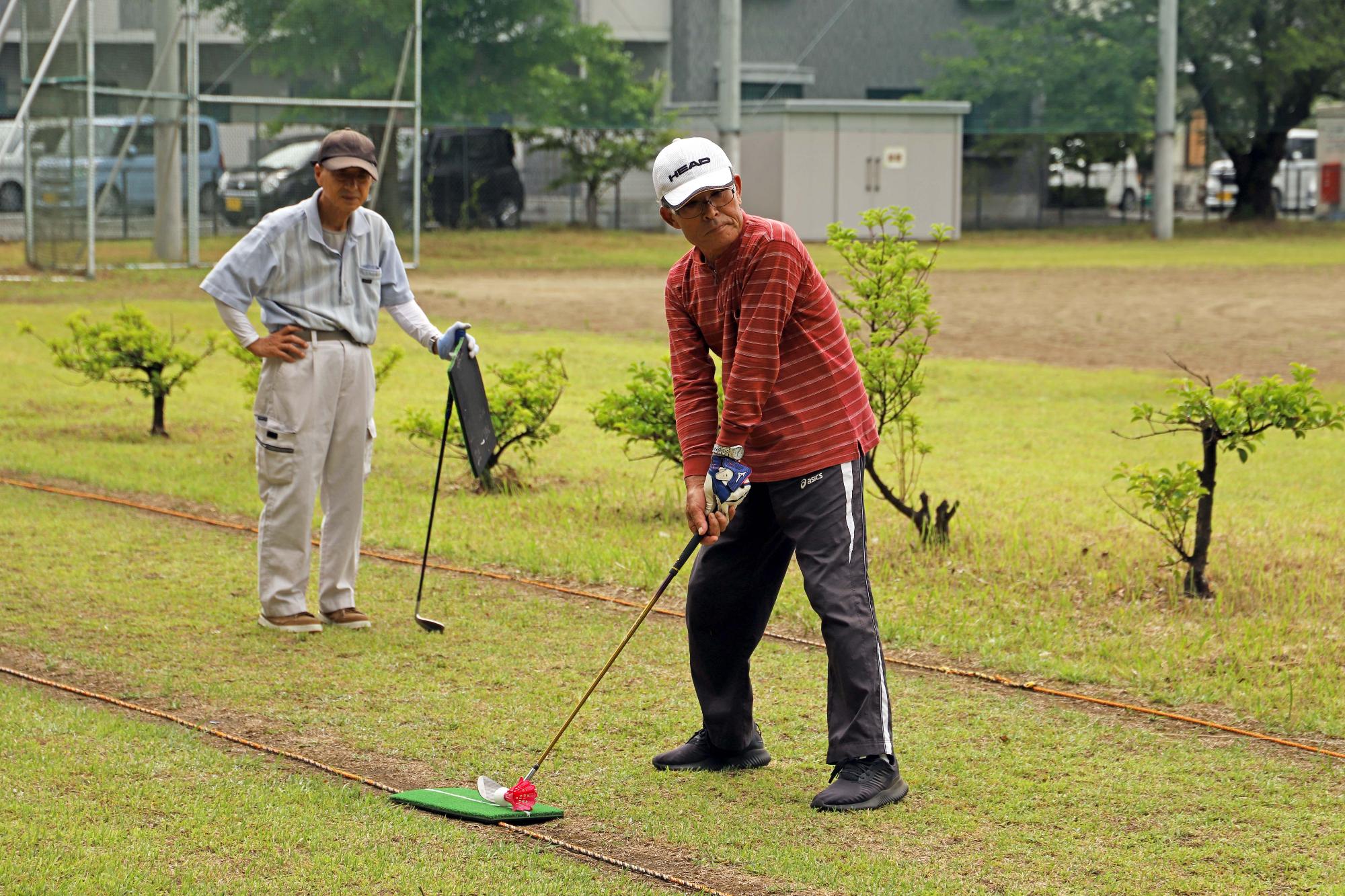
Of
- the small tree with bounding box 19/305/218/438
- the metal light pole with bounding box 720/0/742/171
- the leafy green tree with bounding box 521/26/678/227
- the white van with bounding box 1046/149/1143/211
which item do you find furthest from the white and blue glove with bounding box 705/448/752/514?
the white van with bounding box 1046/149/1143/211

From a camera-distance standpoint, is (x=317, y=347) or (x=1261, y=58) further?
(x=1261, y=58)

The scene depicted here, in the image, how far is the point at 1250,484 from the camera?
10141 mm

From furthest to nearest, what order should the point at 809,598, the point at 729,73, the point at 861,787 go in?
the point at 729,73
the point at 809,598
the point at 861,787

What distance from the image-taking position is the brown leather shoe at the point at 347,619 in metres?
6.51

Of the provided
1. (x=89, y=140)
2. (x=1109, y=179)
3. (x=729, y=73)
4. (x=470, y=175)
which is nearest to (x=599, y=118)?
(x=729, y=73)

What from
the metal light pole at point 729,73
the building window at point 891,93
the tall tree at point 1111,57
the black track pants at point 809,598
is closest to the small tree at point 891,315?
the black track pants at point 809,598

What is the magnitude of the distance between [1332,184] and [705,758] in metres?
42.9

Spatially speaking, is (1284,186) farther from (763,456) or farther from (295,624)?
(763,456)

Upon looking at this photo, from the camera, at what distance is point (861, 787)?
4.51m

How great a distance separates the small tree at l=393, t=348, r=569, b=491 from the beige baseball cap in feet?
9.80

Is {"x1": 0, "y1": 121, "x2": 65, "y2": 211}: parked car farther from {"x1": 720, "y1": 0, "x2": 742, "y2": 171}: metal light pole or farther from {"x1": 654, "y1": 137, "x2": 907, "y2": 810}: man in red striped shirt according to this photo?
{"x1": 654, "y1": 137, "x2": 907, "y2": 810}: man in red striped shirt

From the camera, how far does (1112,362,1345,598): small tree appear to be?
668cm

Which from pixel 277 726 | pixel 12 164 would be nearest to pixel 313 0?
pixel 12 164

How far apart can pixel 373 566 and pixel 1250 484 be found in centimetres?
554
